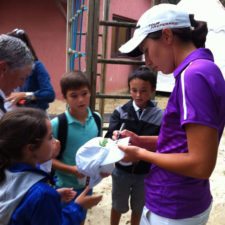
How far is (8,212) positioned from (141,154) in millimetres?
598

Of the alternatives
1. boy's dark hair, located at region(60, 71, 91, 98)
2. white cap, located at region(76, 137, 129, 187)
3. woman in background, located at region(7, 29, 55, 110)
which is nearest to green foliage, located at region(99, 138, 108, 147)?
white cap, located at region(76, 137, 129, 187)

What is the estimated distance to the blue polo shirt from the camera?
83.4 inches

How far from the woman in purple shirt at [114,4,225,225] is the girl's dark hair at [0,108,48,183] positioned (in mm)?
403

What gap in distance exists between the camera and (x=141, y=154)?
54.5 inches

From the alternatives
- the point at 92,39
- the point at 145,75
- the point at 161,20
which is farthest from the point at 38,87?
the point at 161,20

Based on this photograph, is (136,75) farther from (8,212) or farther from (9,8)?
(9,8)

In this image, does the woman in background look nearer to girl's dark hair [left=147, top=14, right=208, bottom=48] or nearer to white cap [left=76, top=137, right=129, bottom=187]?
white cap [left=76, top=137, right=129, bottom=187]

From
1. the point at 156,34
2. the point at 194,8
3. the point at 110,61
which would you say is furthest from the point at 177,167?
the point at 194,8

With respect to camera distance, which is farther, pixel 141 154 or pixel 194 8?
pixel 194 8

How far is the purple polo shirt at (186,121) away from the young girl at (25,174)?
49cm

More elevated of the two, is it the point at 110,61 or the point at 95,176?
the point at 110,61

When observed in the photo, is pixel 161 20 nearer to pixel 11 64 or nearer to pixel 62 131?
pixel 11 64

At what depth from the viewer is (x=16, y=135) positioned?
126 centimetres

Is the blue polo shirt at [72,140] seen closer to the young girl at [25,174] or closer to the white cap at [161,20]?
the young girl at [25,174]
